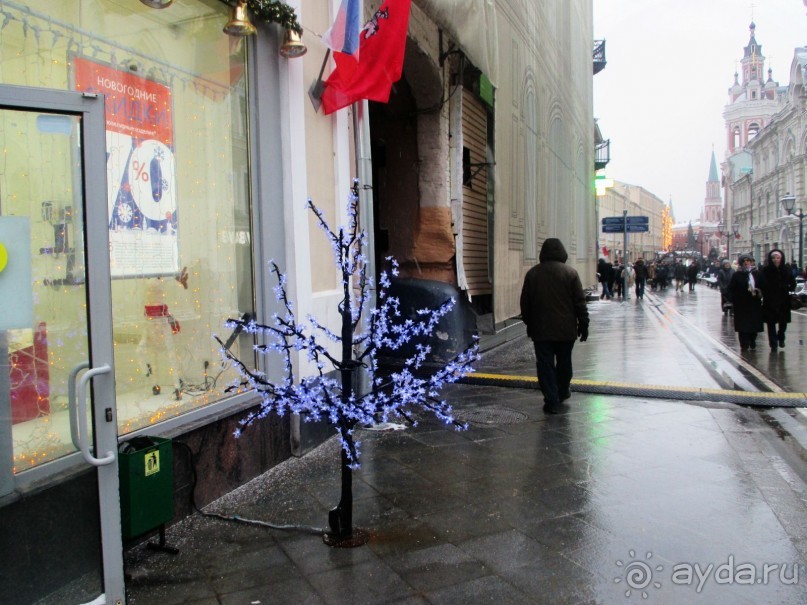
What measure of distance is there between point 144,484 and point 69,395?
672mm

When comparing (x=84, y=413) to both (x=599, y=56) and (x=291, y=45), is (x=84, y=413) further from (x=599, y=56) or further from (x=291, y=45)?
(x=599, y=56)

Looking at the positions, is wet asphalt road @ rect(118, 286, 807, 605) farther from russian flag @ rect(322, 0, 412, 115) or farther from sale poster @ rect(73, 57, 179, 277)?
russian flag @ rect(322, 0, 412, 115)

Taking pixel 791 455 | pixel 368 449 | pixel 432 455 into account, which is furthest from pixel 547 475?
pixel 791 455

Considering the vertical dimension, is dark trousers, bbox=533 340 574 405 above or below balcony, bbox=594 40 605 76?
below

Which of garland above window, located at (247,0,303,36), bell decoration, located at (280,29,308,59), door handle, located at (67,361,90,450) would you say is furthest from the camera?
bell decoration, located at (280,29,308,59)

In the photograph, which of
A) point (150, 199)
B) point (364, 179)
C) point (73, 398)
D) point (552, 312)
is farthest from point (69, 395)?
point (552, 312)

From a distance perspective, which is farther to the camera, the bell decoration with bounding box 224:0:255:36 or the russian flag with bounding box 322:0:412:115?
the russian flag with bounding box 322:0:412:115

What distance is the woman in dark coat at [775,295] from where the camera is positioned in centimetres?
1064

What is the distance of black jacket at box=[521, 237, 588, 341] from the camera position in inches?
253

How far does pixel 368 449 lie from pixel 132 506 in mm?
2350

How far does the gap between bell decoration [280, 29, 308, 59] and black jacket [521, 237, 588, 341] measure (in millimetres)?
3223

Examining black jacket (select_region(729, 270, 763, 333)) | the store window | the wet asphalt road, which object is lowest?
the wet asphalt road

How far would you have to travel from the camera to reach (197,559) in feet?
11.0

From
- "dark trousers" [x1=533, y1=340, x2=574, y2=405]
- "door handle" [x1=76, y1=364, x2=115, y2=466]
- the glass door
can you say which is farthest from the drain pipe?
"door handle" [x1=76, y1=364, x2=115, y2=466]
